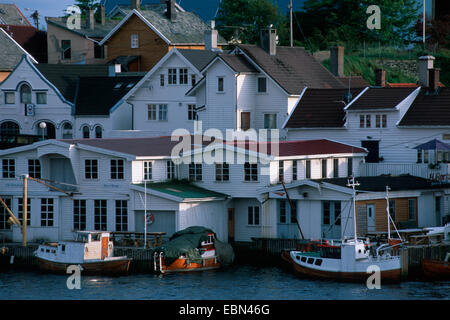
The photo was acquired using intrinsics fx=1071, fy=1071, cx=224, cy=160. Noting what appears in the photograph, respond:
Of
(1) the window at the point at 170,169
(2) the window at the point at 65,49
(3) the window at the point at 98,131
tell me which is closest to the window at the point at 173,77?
(3) the window at the point at 98,131

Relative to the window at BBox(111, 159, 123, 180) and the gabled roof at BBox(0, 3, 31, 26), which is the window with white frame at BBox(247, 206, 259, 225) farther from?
the gabled roof at BBox(0, 3, 31, 26)

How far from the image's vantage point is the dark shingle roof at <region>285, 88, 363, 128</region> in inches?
2751

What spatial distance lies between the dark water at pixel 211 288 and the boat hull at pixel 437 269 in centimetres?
78

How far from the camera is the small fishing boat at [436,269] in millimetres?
53406

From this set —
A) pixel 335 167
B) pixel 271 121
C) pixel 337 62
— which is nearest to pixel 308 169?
pixel 335 167

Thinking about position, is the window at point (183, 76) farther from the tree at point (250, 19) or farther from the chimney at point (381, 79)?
the tree at point (250, 19)

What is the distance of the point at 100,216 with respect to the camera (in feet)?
197

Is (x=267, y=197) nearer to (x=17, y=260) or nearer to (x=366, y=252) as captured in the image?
(x=366, y=252)

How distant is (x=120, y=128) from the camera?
275ft

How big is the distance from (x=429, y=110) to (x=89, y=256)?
2392 centimetres

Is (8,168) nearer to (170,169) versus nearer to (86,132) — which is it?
(170,169)

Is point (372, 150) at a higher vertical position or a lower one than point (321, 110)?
lower

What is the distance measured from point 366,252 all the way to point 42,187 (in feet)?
63.7

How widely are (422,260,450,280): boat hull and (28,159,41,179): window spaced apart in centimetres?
2283
